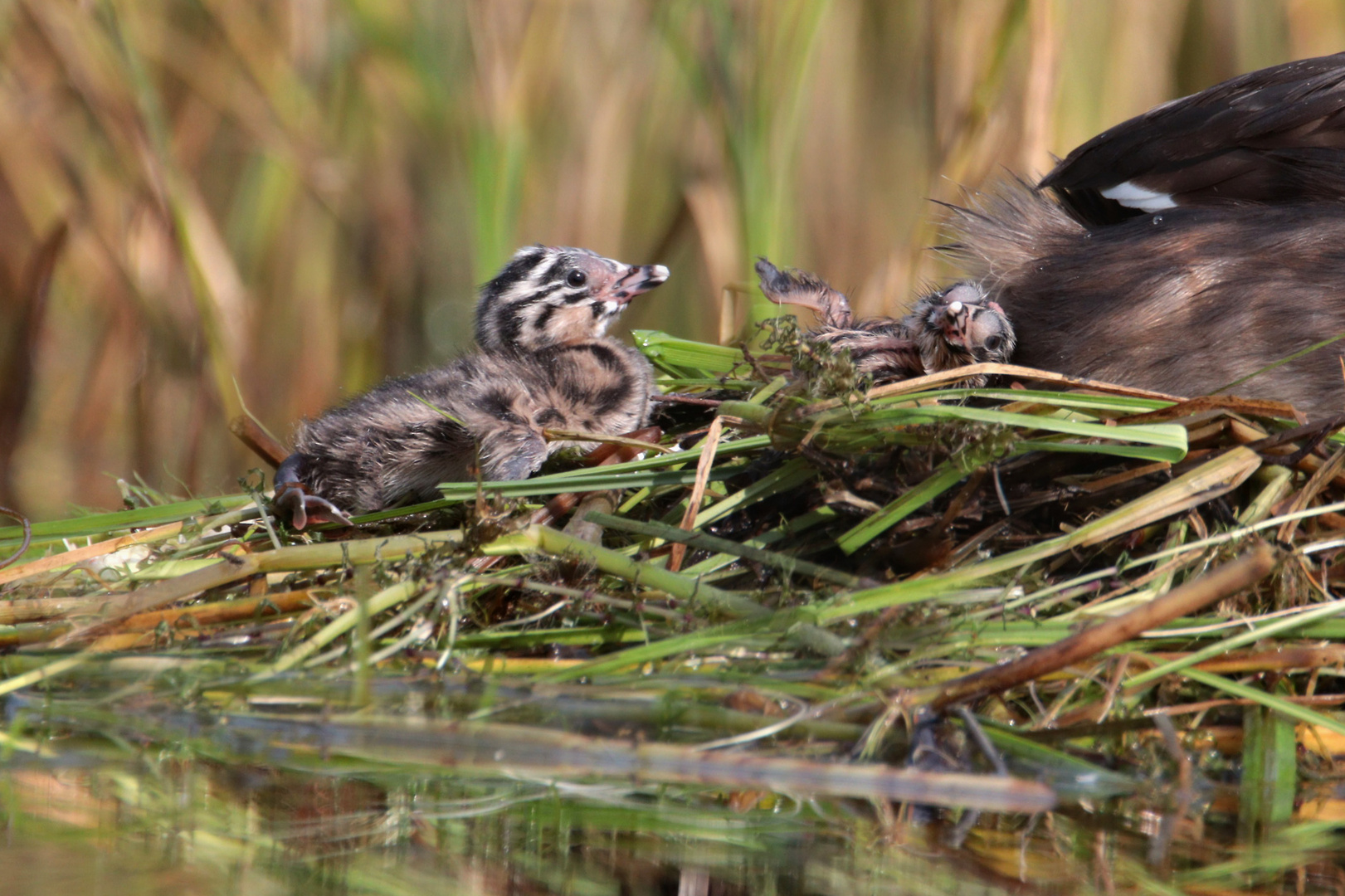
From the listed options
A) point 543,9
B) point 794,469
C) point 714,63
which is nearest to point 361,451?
point 794,469

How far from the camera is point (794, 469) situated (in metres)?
1.92

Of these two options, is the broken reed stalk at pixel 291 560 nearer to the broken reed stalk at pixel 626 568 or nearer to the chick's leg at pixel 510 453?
the broken reed stalk at pixel 626 568

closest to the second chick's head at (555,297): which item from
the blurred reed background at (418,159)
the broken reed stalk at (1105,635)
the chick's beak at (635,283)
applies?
the chick's beak at (635,283)

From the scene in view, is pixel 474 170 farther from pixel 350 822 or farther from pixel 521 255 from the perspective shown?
pixel 350 822

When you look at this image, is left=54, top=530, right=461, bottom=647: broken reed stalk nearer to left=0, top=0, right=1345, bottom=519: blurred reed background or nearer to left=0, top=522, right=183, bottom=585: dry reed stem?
left=0, top=522, right=183, bottom=585: dry reed stem

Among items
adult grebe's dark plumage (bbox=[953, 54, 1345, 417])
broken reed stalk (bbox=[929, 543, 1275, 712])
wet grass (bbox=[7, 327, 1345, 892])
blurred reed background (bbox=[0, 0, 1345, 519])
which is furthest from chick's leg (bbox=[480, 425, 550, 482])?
blurred reed background (bbox=[0, 0, 1345, 519])

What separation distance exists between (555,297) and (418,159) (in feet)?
5.86

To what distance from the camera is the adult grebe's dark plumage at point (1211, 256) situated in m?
2.17

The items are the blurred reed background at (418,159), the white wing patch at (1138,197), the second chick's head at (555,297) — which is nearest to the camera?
the white wing patch at (1138,197)

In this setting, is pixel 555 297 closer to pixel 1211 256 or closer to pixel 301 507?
pixel 301 507

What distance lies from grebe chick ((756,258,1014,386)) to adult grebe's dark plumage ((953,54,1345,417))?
15cm

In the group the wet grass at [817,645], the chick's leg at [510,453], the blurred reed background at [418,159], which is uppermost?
the blurred reed background at [418,159]

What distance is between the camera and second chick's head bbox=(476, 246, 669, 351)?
2.81m

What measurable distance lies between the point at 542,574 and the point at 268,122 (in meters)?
2.94
